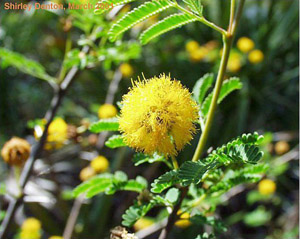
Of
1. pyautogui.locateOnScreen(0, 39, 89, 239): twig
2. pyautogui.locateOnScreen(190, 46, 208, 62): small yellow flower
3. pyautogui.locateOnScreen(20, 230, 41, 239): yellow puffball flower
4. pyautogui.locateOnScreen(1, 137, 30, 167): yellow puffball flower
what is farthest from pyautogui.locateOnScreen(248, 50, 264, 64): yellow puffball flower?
pyautogui.locateOnScreen(1, 137, 30, 167): yellow puffball flower

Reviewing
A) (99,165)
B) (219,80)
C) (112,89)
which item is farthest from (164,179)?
(112,89)

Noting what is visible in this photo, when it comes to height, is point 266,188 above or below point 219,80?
below

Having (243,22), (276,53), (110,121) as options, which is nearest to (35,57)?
(243,22)

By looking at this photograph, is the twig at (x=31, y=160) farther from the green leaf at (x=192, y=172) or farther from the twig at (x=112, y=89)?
the green leaf at (x=192, y=172)

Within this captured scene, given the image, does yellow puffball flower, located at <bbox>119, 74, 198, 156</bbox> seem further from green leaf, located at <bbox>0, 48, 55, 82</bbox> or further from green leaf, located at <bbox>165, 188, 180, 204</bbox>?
green leaf, located at <bbox>0, 48, 55, 82</bbox>

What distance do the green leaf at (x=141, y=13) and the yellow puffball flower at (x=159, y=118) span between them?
0.20 meters

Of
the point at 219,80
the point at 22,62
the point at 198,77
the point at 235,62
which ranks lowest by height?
the point at 219,80

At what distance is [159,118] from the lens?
0.94 meters

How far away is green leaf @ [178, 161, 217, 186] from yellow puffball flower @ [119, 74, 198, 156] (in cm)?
5

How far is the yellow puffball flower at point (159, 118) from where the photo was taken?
36.2 inches

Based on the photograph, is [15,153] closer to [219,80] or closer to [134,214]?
[134,214]

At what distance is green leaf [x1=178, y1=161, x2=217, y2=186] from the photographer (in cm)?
86

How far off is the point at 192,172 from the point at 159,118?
0.54 feet

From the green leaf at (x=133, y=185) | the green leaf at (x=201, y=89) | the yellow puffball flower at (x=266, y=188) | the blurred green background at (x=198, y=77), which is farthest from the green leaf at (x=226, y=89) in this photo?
the blurred green background at (x=198, y=77)
